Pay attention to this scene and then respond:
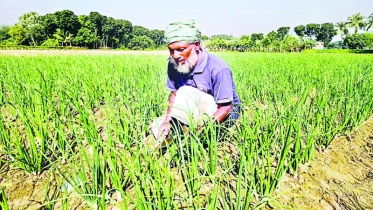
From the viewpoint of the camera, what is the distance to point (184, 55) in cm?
194

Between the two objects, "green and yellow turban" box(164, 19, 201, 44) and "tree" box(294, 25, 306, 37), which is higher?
"tree" box(294, 25, 306, 37)

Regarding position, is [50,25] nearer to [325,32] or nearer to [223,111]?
[223,111]

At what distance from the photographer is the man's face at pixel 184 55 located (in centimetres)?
191

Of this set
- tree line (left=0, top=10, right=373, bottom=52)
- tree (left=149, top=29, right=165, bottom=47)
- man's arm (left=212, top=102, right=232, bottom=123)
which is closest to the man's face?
man's arm (left=212, top=102, right=232, bottom=123)

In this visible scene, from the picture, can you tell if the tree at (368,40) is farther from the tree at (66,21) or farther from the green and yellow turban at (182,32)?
the tree at (66,21)

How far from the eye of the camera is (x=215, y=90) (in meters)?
2.02

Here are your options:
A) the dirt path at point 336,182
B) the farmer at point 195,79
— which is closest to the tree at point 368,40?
the dirt path at point 336,182

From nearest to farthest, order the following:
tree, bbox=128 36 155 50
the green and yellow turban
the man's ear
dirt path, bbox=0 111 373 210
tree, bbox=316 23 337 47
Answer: dirt path, bbox=0 111 373 210
the green and yellow turban
the man's ear
tree, bbox=128 36 155 50
tree, bbox=316 23 337 47

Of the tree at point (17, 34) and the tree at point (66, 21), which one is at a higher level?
the tree at point (66, 21)

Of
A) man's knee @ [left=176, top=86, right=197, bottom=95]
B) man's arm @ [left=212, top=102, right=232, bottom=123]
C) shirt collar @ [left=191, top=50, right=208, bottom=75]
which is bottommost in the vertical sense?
man's arm @ [left=212, top=102, right=232, bottom=123]

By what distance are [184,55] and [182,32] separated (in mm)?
172

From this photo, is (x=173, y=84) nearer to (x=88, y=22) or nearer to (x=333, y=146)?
(x=333, y=146)

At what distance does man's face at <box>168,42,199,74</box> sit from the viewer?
75.3 inches

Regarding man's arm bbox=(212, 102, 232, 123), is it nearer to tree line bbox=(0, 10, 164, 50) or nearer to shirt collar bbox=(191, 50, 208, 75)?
shirt collar bbox=(191, 50, 208, 75)
